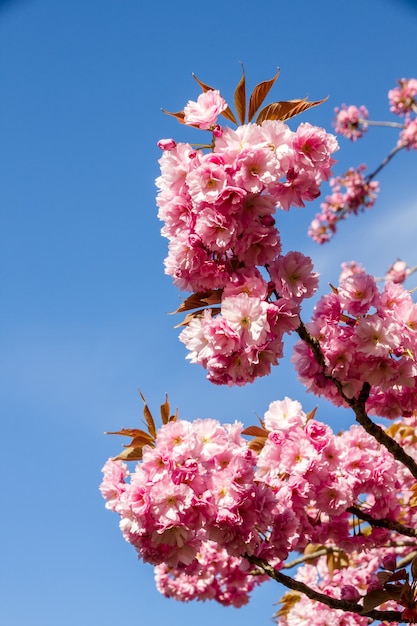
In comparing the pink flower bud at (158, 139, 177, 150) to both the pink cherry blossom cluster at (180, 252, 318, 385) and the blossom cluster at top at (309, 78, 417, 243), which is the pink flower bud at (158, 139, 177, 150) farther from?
the blossom cluster at top at (309, 78, 417, 243)

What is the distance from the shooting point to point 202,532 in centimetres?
303

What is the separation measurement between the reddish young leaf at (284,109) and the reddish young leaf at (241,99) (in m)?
0.07

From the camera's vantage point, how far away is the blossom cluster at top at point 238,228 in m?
2.53

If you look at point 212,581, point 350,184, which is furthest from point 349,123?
point 212,581

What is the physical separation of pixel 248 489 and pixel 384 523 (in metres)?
1.01

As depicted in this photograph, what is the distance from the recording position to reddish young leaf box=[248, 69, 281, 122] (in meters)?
2.73

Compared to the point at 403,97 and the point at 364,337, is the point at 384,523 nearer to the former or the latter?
the point at 364,337

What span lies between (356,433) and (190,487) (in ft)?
3.72

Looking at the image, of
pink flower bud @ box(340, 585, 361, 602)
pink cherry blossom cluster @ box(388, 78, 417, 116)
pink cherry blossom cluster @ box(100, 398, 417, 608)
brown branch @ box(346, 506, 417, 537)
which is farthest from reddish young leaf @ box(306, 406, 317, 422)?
pink cherry blossom cluster @ box(388, 78, 417, 116)

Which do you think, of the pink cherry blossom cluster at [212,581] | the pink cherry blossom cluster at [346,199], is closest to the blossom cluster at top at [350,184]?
the pink cherry blossom cluster at [346,199]

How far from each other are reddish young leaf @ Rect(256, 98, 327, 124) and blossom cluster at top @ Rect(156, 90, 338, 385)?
0.13m

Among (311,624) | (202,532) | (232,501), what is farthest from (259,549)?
(311,624)

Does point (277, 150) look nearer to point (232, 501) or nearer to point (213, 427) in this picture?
point (213, 427)

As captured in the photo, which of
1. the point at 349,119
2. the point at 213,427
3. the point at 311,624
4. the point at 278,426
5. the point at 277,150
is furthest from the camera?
the point at 349,119
